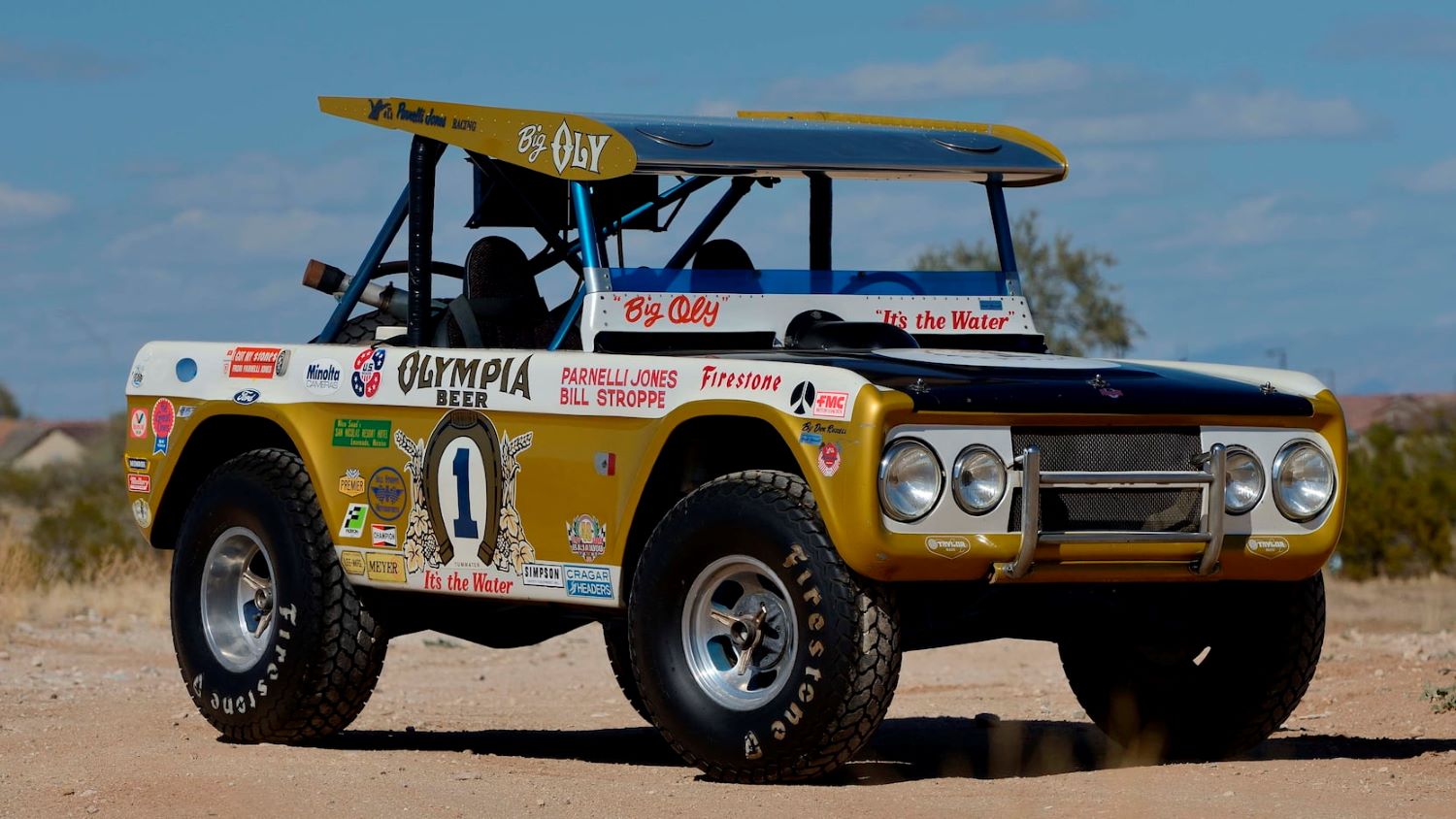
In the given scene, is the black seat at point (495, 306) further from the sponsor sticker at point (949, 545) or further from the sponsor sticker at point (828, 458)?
the sponsor sticker at point (949, 545)

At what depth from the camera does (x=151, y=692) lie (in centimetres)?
1148

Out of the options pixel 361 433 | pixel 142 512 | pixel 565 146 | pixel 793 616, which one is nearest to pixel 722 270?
pixel 565 146

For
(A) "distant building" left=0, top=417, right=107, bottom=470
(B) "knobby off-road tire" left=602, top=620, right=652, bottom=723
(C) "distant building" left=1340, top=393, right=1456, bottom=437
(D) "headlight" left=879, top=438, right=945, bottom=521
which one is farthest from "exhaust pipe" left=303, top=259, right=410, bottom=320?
(A) "distant building" left=0, top=417, right=107, bottom=470

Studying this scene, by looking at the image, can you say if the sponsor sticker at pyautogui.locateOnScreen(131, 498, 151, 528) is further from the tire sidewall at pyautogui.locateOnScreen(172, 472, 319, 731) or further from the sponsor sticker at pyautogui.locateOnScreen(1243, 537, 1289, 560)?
the sponsor sticker at pyautogui.locateOnScreen(1243, 537, 1289, 560)

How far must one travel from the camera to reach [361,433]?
853 centimetres

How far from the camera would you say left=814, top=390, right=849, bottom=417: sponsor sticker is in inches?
265

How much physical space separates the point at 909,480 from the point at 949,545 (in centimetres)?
22

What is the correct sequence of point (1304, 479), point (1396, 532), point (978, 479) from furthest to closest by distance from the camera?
point (1396, 532), point (1304, 479), point (978, 479)

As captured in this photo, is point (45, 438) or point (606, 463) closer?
point (606, 463)

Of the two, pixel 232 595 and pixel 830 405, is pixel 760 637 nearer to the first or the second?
pixel 830 405

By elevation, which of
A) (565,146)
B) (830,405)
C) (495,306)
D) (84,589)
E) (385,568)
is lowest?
(84,589)

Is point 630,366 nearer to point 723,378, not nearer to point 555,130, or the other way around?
point 723,378

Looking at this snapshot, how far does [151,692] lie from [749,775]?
205 inches

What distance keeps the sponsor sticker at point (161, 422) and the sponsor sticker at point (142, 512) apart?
239mm
